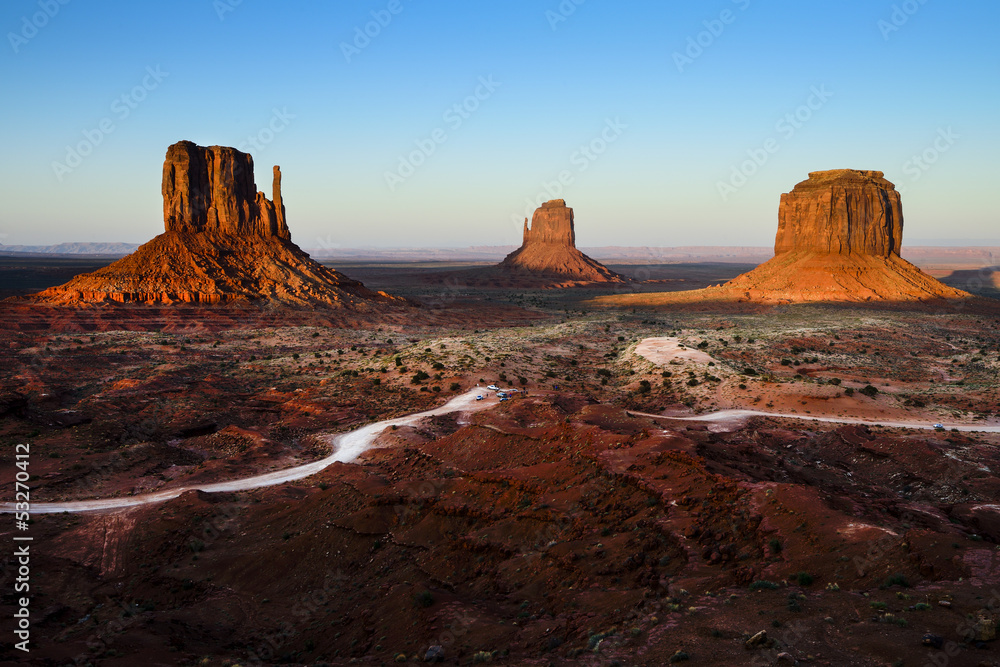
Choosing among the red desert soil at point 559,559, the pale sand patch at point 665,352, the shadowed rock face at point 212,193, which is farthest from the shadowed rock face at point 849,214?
the shadowed rock face at point 212,193

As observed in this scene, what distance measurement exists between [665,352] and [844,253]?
74963 millimetres

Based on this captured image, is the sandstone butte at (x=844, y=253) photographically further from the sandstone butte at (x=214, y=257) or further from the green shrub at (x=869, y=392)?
the sandstone butte at (x=214, y=257)

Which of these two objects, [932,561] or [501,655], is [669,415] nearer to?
[932,561]

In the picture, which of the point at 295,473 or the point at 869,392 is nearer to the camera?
the point at 295,473

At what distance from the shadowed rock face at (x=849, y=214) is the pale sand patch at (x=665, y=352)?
68279 millimetres

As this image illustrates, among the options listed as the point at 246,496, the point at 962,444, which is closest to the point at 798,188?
the point at 962,444

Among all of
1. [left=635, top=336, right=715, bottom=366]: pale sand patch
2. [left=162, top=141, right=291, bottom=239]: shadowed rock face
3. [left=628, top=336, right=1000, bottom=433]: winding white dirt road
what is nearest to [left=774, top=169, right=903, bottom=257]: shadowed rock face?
[left=635, top=336, right=715, bottom=366]: pale sand patch

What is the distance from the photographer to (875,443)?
32.1 metres

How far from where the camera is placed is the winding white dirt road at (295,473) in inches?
1091

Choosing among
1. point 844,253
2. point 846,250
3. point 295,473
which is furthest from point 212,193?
point 846,250

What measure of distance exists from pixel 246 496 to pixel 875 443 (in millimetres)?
31744

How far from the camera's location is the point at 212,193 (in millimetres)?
98938

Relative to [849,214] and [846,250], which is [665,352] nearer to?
[846,250]

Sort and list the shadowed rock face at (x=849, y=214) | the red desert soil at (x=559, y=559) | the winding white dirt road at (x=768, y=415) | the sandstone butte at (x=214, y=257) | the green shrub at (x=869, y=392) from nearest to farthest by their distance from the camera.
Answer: the red desert soil at (x=559, y=559)
the winding white dirt road at (x=768, y=415)
the green shrub at (x=869, y=392)
the sandstone butte at (x=214, y=257)
the shadowed rock face at (x=849, y=214)
